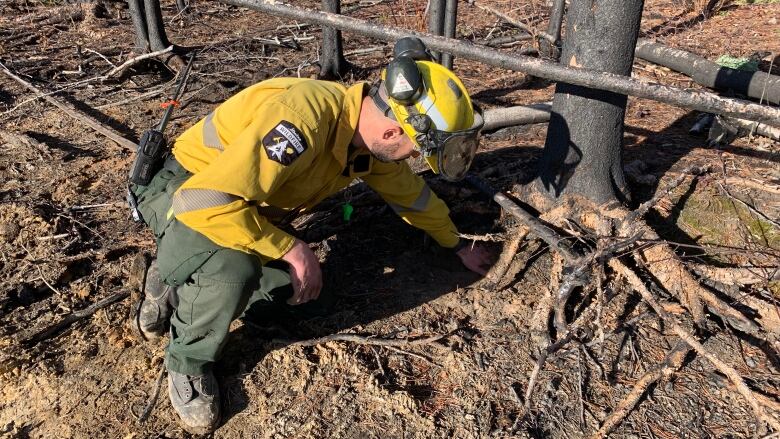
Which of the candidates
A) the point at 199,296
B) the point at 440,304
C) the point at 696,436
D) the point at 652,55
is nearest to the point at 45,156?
the point at 199,296

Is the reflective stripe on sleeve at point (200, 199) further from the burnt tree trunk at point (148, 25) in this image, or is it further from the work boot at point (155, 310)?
the burnt tree trunk at point (148, 25)

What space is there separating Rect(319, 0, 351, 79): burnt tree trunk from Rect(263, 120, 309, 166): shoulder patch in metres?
3.53

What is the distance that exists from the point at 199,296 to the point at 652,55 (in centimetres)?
471

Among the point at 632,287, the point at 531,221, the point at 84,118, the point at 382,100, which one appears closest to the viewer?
the point at 382,100

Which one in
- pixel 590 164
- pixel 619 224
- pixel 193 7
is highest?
pixel 590 164

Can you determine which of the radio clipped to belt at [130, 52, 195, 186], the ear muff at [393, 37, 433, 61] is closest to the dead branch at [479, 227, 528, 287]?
the ear muff at [393, 37, 433, 61]

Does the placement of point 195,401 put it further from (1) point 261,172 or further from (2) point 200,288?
(1) point 261,172

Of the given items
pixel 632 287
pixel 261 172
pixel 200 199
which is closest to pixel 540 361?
pixel 632 287

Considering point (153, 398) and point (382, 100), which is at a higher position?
point (382, 100)

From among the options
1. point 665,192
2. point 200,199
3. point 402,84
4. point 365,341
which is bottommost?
point 365,341

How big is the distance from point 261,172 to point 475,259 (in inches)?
57.1

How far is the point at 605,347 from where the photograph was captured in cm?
289

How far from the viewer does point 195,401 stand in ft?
8.74

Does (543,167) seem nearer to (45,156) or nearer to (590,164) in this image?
(590,164)
